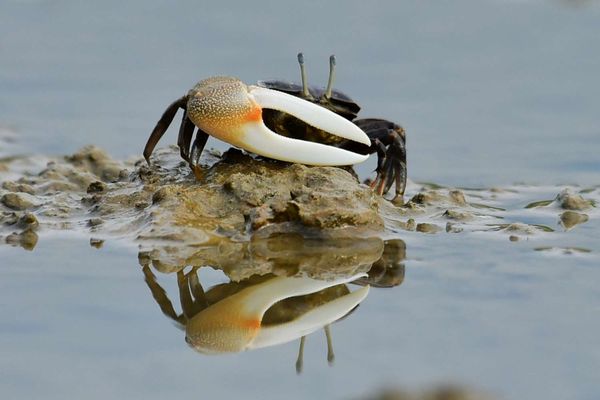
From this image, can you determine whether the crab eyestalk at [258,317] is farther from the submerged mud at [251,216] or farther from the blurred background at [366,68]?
the blurred background at [366,68]

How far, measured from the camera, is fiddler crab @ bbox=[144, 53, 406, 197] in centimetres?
475

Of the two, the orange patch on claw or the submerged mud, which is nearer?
the orange patch on claw

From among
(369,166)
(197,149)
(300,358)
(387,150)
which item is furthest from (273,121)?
(369,166)

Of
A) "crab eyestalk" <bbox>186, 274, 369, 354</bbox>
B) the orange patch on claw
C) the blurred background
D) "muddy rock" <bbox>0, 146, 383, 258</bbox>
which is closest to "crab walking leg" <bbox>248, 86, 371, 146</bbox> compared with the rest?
"muddy rock" <bbox>0, 146, 383, 258</bbox>

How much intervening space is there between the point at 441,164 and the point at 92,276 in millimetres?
3248

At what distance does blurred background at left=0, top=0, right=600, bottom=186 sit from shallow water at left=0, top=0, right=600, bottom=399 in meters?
0.02

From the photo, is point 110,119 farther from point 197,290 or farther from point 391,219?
point 197,290

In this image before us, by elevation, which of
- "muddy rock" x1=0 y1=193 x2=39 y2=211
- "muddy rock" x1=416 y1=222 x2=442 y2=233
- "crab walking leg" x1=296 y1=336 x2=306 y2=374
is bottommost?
"crab walking leg" x1=296 y1=336 x2=306 y2=374

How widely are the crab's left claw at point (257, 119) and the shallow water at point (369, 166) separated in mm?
525

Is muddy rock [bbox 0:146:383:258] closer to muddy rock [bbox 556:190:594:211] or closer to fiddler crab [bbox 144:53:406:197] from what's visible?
fiddler crab [bbox 144:53:406:197]

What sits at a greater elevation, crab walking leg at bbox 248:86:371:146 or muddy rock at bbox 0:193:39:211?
crab walking leg at bbox 248:86:371:146

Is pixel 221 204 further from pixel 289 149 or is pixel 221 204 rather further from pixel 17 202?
pixel 17 202

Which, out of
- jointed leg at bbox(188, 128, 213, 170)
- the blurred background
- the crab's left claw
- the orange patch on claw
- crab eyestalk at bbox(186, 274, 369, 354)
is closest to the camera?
crab eyestalk at bbox(186, 274, 369, 354)

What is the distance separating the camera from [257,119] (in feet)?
15.6
